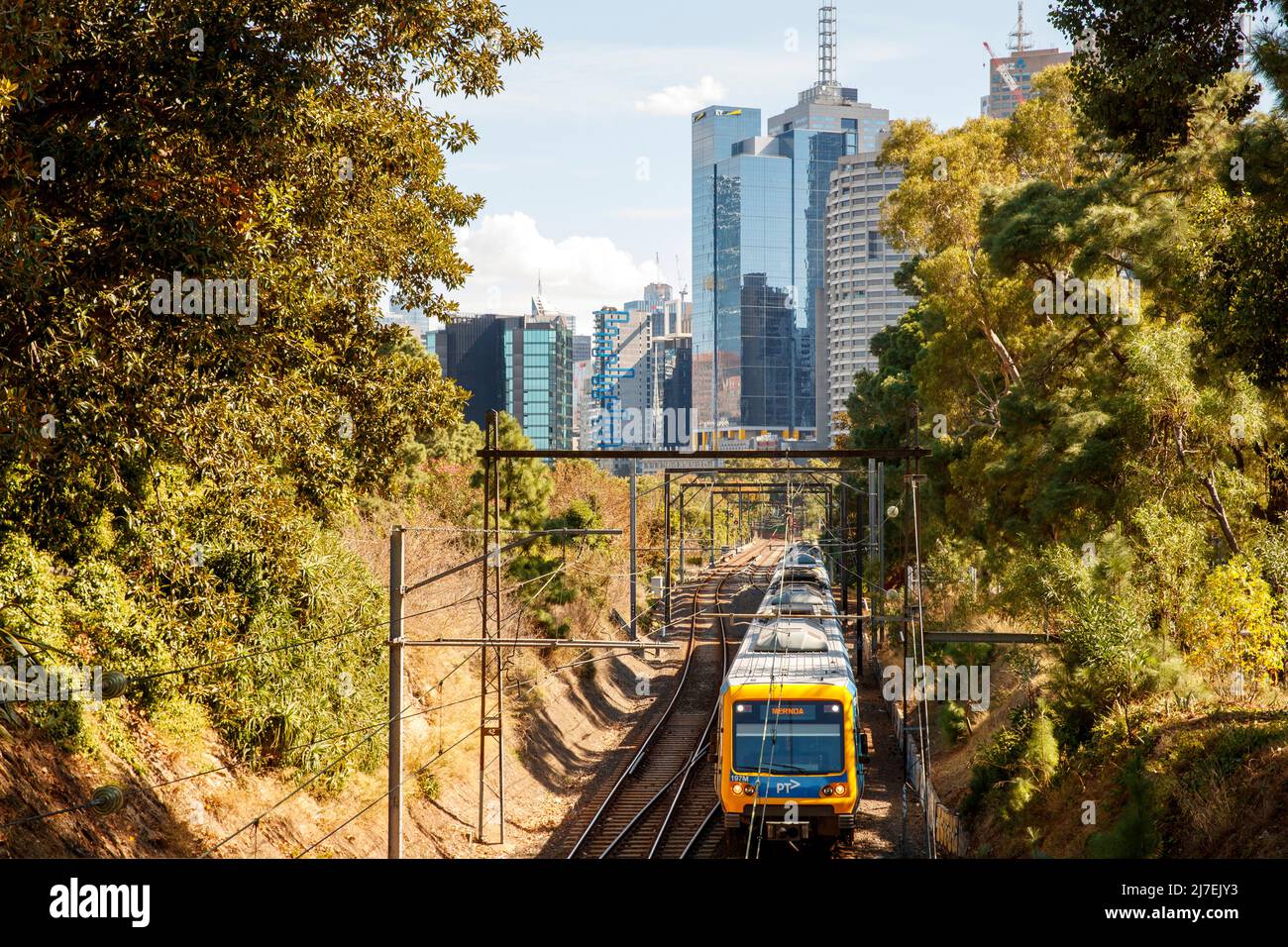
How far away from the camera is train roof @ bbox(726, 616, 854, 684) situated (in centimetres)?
1639

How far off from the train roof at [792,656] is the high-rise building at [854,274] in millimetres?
145199

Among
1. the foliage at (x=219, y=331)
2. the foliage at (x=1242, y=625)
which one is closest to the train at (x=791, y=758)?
the foliage at (x=1242, y=625)

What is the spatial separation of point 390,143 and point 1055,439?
1179cm

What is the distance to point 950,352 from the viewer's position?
27.0 meters

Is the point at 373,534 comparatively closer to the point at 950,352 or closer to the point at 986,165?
the point at 950,352

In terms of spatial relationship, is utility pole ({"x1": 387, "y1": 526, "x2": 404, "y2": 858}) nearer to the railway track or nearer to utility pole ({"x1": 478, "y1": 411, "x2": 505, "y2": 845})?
utility pole ({"x1": 478, "y1": 411, "x2": 505, "y2": 845})

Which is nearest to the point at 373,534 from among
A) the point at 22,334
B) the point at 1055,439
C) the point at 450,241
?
the point at 450,241

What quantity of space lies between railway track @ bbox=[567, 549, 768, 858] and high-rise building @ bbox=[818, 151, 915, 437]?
137m

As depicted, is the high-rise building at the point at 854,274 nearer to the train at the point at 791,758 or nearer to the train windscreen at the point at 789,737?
the train at the point at 791,758

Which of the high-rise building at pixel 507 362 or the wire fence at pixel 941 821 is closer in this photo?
the wire fence at pixel 941 821
